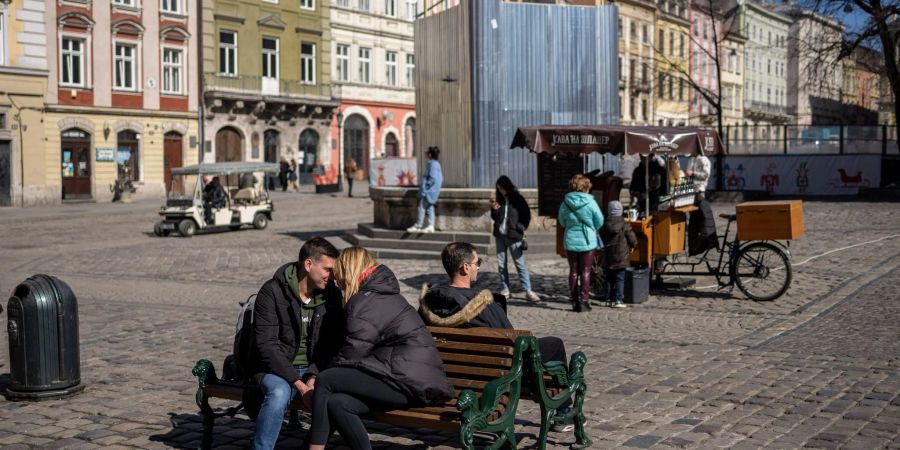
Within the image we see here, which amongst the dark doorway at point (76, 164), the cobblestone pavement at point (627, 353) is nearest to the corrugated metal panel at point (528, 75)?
the cobblestone pavement at point (627, 353)

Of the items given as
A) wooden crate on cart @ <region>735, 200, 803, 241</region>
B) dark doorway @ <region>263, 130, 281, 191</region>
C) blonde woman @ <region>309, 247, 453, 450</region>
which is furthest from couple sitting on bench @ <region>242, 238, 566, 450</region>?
dark doorway @ <region>263, 130, 281, 191</region>

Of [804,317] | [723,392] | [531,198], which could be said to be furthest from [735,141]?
A: [723,392]

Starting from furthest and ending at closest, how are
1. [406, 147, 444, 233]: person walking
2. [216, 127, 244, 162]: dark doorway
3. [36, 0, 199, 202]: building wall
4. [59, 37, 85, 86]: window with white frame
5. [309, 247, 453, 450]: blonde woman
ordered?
[216, 127, 244, 162]: dark doorway < [59, 37, 85, 86]: window with white frame < [36, 0, 199, 202]: building wall < [406, 147, 444, 233]: person walking < [309, 247, 453, 450]: blonde woman

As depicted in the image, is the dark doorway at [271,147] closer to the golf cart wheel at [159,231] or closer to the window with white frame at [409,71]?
the window with white frame at [409,71]

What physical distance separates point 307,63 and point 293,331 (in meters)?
46.0

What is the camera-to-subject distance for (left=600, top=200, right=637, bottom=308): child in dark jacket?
510 inches

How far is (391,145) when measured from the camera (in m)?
57.2

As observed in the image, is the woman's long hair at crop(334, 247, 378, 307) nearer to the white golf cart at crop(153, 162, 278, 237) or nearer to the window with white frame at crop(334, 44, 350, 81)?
the white golf cart at crop(153, 162, 278, 237)

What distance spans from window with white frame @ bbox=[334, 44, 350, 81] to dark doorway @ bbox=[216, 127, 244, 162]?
7092 millimetres

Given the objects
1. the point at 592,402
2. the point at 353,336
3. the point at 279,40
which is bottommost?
the point at 592,402

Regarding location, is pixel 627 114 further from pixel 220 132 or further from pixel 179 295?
pixel 179 295

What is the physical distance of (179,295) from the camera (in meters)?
14.5

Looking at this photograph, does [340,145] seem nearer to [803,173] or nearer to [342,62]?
[342,62]

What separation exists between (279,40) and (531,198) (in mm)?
31613
